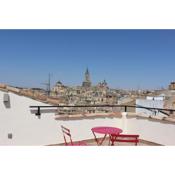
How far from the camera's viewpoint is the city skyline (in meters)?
15.3

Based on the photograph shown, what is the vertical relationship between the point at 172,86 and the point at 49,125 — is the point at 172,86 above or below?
above

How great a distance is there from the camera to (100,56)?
1909cm

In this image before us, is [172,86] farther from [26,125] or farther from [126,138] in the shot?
[126,138]

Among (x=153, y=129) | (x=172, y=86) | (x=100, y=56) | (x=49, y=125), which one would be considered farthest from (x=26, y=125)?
(x=100, y=56)

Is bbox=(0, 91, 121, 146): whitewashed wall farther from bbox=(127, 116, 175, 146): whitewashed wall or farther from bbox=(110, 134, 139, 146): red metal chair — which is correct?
bbox=(110, 134, 139, 146): red metal chair

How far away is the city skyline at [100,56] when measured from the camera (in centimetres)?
1533

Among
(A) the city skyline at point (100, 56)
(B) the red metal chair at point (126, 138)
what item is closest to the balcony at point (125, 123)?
(B) the red metal chair at point (126, 138)

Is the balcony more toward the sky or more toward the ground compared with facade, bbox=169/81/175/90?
more toward the ground

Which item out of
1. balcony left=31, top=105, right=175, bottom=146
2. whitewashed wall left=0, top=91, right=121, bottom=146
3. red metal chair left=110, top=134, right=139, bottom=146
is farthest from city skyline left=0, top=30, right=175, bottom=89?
red metal chair left=110, top=134, right=139, bottom=146
